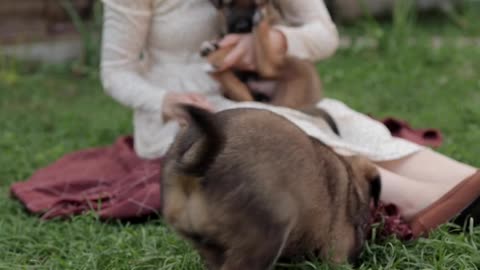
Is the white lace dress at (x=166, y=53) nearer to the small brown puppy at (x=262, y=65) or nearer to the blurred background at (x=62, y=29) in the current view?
the small brown puppy at (x=262, y=65)

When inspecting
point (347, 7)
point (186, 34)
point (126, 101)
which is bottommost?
point (347, 7)

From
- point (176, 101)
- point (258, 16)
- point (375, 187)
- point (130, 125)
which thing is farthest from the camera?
point (130, 125)

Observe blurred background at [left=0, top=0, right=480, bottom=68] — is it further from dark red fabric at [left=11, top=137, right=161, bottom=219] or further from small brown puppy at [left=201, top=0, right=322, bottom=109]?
small brown puppy at [left=201, top=0, right=322, bottom=109]

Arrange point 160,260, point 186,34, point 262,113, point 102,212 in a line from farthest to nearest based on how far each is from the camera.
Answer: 1. point 186,34
2. point 102,212
3. point 160,260
4. point 262,113

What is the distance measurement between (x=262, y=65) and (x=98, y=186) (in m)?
0.91

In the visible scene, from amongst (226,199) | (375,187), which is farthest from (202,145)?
(375,187)

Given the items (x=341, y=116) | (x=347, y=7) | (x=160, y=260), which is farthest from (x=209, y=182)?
(x=347, y=7)

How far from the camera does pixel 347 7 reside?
28.7 feet

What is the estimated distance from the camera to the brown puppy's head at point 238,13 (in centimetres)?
346

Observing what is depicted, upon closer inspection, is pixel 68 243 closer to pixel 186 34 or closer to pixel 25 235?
pixel 25 235

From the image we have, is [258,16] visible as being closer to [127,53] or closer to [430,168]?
[127,53]

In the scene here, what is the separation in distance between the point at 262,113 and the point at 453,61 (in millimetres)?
4585

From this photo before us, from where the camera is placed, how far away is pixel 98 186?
3.61 m

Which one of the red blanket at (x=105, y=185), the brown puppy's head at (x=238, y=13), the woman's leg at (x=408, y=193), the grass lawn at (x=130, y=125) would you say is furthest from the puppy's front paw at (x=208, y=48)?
the woman's leg at (x=408, y=193)
